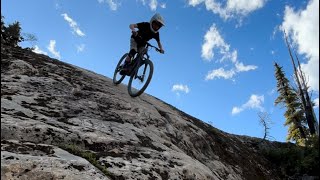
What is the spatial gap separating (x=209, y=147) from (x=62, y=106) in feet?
15.6

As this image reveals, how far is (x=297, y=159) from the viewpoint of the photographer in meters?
12.8

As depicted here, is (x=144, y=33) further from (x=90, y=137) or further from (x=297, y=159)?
(x=297, y=159)

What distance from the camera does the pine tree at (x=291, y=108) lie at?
125 feet

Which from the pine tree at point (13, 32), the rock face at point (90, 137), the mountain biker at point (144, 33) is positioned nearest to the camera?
the rock face at point (90, 137)

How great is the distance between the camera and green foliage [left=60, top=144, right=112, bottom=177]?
5570mm

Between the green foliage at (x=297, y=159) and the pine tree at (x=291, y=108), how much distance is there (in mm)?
24726

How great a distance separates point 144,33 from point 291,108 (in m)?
32.7

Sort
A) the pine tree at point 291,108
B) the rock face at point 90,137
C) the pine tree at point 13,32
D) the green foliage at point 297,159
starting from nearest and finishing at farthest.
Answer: the rock face at point 90,137
the green foliage at point 297,159
the pine tree at point 13,32
the pine tree at point 291,108

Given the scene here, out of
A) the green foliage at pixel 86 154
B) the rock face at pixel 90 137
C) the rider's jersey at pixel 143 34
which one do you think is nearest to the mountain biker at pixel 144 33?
the rider's jersey at pixel 143 34

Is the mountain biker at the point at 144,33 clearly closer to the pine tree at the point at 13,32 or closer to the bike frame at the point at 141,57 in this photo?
the bike frame at the point at 141,57

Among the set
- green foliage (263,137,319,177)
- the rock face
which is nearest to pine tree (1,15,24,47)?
the rock face

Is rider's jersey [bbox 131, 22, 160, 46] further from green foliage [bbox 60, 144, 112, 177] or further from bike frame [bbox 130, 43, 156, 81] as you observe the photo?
green foliage [bbox 60, 144, 112, 177]

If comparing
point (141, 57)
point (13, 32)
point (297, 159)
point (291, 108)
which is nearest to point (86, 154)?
point (141, 57)

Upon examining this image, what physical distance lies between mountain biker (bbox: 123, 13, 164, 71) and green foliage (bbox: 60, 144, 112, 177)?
20.7ft
